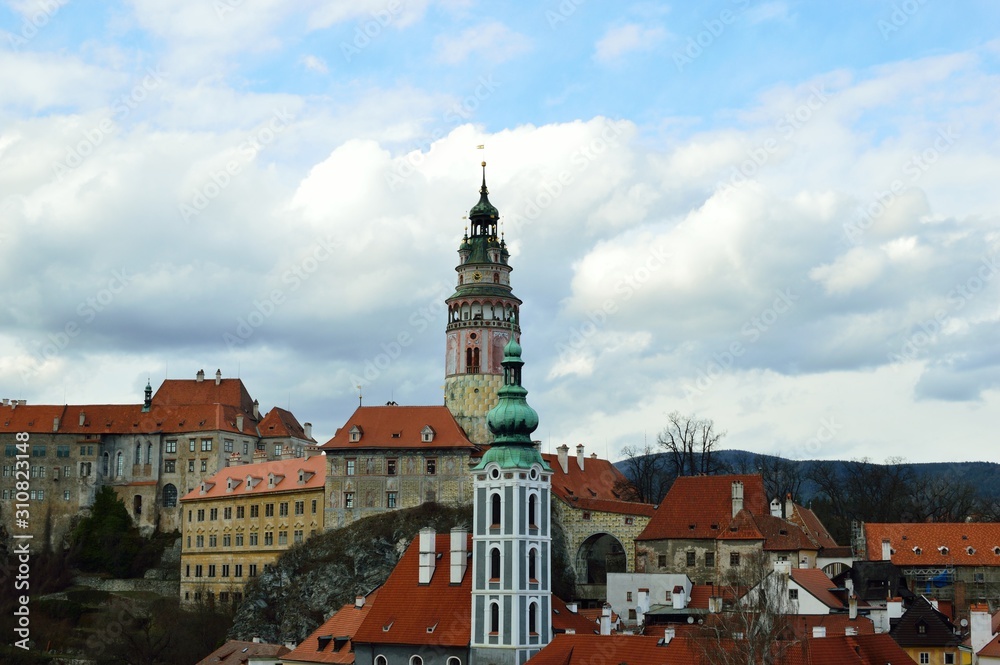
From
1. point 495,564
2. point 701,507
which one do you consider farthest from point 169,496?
point 495,564

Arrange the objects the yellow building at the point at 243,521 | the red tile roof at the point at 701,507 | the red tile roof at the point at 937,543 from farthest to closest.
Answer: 1. the yellow building at the point at 243,521
2. the red tile roof at the point at 937,543
3. the red tile roof at the point at 701,507

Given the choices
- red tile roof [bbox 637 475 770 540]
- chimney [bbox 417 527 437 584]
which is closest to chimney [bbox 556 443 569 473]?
red tile roof [bbox 637 475 770 540]

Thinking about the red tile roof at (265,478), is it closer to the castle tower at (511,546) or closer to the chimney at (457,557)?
the chimney at (457,557)

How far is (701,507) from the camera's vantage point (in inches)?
2835

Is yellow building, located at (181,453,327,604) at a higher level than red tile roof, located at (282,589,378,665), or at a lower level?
higher

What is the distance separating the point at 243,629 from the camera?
78.2 metres

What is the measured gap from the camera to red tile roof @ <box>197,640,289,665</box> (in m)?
65.1

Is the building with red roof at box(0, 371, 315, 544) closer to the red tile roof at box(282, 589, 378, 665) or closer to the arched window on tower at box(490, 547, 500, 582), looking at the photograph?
the red tile roof at box(282, 589, 378, 665)

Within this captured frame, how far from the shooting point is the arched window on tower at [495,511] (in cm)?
6075

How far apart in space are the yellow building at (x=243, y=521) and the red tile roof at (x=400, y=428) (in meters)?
3.58

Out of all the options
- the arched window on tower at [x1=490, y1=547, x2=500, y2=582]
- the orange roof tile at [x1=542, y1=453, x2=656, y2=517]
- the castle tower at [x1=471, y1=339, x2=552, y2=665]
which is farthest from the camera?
the orange roof tile at [x1=542, y1=453, x2=656, y2=517]

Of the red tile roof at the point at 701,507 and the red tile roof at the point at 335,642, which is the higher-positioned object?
the red tile roof at the point at 701,507

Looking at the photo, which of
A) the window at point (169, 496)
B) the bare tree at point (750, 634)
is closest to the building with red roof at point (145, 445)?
the window at point (169, 496)

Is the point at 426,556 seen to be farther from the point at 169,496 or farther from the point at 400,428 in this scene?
the point at 169,496
